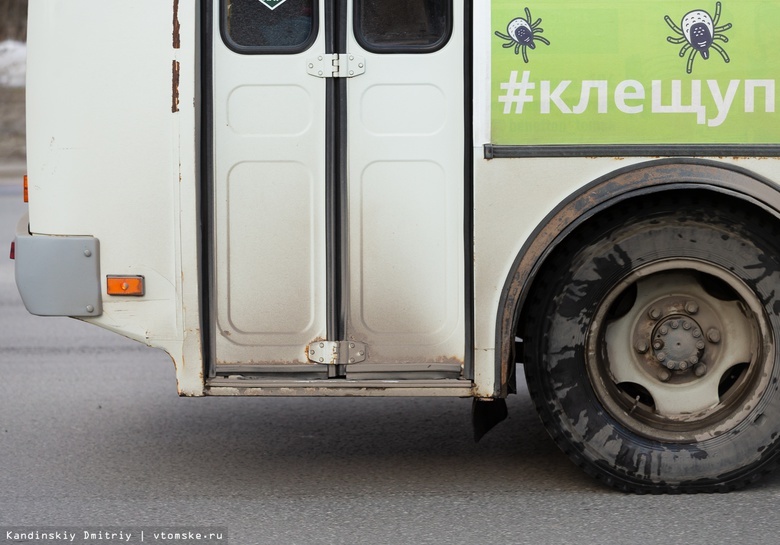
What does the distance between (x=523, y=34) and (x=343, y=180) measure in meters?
0.86

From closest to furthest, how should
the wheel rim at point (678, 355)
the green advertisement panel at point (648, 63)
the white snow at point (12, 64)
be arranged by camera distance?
the green advertisement panel at point (648, 63) < the wheel rim at point (678, 355) < the white snow at point (12, 64)

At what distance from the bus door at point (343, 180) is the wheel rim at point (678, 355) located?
0.64m

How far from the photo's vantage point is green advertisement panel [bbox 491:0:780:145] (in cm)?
426

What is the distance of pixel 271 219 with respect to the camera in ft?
14.6

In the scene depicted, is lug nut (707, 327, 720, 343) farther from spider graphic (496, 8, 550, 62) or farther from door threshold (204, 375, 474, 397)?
spider graphic (496, 8, 550, 62)

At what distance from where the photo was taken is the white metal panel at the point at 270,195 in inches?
174

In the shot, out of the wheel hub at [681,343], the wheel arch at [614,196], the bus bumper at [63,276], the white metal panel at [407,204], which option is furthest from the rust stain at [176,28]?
the wheel hub at [681,343]

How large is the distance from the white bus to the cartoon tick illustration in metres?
0.01

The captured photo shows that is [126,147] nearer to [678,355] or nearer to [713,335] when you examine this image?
[678,355]

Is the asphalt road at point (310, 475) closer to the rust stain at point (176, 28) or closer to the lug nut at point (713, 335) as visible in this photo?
the lug nut at point (713, 335)

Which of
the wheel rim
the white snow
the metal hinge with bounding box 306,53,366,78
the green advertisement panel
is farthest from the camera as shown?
the white snow

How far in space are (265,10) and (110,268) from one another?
3.77 ft

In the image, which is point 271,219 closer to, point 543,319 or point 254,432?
point 543,319

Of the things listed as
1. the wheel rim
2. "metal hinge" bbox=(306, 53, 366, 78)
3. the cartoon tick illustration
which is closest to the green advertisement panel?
the cartoon tick illustration
